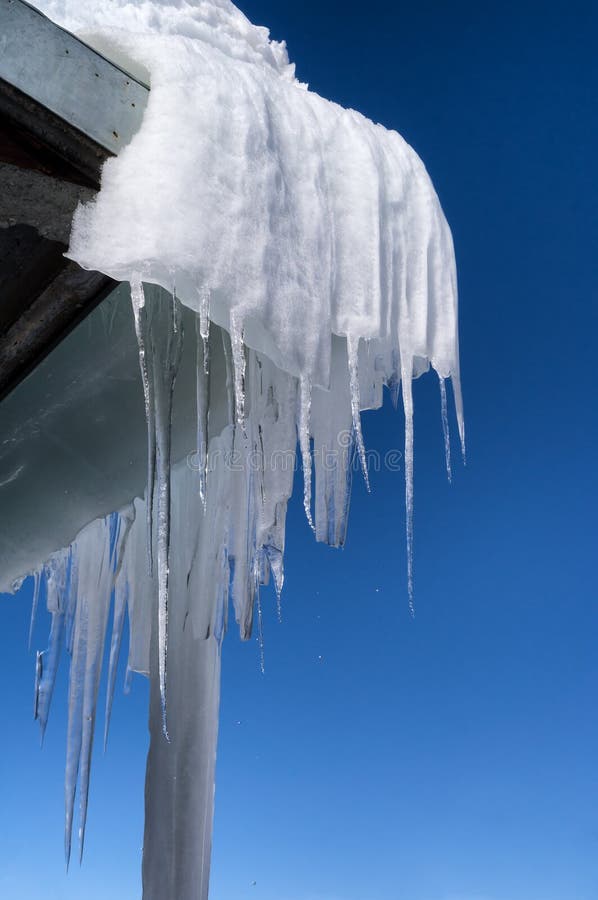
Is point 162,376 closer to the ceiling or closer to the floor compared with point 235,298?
closer to the ceiling

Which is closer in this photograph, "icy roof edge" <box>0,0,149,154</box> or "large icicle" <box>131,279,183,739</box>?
"icy roof edge" <box>0,0,149,154</box>

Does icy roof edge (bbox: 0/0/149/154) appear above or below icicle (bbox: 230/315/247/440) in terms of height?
above

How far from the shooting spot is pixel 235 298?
215cm

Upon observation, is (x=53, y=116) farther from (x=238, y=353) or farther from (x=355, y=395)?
(x=355, y=395)

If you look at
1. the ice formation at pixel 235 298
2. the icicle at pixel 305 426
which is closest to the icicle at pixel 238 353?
the ice formation at pixel 235 298

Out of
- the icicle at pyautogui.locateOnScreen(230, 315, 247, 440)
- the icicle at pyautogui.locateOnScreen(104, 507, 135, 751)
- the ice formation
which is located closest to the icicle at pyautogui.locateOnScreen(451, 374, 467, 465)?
the ice formation

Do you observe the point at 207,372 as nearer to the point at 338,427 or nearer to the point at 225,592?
the point at 338,427

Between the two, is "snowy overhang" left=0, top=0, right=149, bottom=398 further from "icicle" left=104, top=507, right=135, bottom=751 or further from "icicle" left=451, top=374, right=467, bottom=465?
"icicle" left=104, top=507, right=135, bottom=751

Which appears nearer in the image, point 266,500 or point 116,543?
point 266,500

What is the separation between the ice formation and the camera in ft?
6.79

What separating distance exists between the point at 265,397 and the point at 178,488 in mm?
1197

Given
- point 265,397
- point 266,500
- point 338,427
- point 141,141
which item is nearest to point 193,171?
point 141,141

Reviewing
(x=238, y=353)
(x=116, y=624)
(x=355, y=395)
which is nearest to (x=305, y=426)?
(x=355, y=395)

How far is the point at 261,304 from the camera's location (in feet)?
7.18
